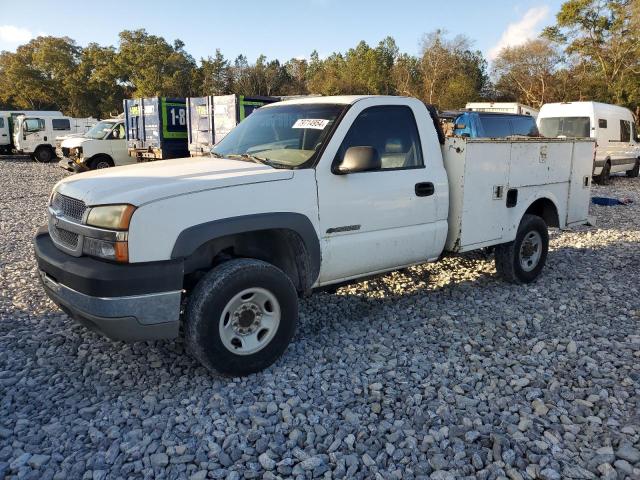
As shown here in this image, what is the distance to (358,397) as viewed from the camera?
3385mm

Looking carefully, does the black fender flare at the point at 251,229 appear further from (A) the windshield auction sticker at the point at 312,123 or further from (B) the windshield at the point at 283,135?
(A) the windshield auction sticker at the point at 312,123

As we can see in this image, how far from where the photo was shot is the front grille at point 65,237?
11.1ft

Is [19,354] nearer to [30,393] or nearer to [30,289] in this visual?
[30,393]

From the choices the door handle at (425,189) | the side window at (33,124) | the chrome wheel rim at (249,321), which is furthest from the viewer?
the side window at (33,124)

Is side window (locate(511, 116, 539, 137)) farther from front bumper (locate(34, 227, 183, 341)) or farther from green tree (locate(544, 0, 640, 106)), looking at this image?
green tree (locate(544, 0, 640, 106))

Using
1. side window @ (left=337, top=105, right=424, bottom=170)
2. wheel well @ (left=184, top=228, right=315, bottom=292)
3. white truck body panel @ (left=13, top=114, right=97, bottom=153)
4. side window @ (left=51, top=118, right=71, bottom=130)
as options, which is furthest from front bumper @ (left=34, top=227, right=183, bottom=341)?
side window @ (left=51, top=118, right=71, bottom=130)

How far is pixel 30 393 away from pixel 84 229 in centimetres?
118

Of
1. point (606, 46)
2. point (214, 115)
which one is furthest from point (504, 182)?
point (606, 46)

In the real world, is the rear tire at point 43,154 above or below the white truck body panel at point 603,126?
below

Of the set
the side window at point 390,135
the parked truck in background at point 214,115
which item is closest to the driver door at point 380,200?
the side window at point 390,135

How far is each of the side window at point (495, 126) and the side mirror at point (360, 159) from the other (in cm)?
918

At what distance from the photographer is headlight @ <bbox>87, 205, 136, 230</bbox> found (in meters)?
3.05

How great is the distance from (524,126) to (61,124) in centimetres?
2050

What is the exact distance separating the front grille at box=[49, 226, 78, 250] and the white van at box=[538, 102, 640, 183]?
15099 millimetres
